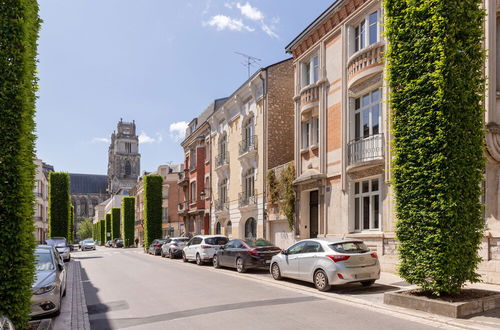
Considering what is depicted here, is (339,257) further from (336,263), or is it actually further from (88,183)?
(88,183)

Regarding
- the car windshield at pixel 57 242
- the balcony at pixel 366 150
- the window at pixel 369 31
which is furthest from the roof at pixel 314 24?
the car windshield at pixel 57 242

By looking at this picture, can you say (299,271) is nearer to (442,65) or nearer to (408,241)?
(408,241)

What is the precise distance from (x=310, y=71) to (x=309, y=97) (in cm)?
167

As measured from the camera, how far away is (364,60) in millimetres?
16953

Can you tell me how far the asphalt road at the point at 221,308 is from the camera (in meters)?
8.31

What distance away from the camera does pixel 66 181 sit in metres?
41.3

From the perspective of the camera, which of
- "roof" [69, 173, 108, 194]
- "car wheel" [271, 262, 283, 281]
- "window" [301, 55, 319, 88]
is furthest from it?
"roof" [69, 173, 108, 194]

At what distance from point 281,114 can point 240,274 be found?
11598 millimetres

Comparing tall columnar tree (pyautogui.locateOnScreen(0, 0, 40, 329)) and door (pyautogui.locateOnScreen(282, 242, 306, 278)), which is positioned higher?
tall columnar tree (pyautogui.locateOnScreen(0, 0, 40, 329))

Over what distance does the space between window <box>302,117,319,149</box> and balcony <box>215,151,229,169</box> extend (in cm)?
1088

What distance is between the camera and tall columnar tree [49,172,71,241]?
132ft

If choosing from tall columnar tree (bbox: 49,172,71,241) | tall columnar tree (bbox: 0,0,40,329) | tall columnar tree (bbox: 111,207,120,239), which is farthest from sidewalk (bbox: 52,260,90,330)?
tall columnar tree (bbox: 111,207,120,239)

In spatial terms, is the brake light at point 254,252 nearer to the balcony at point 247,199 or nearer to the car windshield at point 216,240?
the car windshield at point 216,240

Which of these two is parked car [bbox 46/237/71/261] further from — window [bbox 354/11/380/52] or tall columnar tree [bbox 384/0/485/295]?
tall columnar tree [bbox 384/0/485/295]
